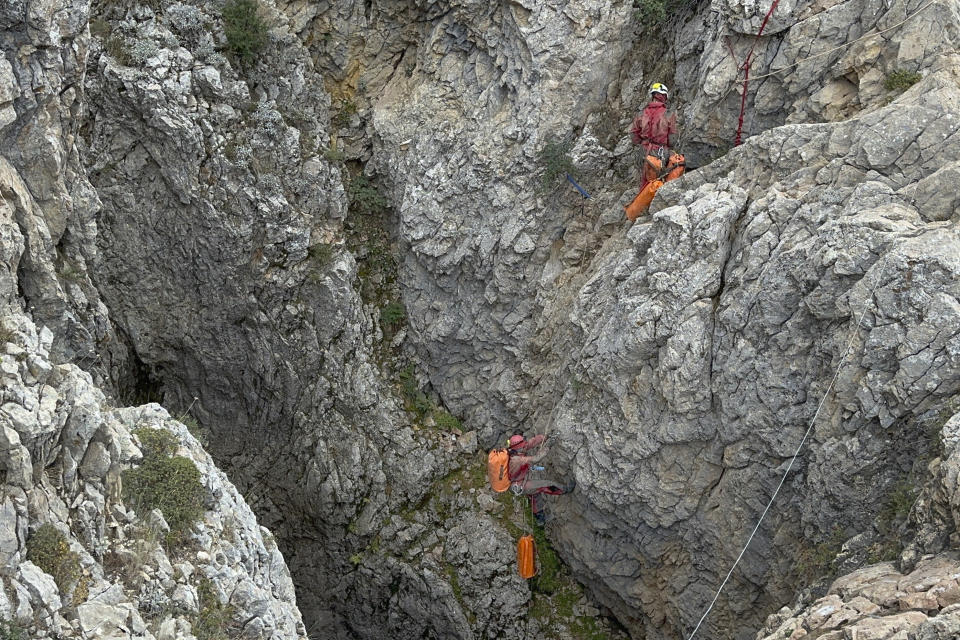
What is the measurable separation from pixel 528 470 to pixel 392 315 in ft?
15.5

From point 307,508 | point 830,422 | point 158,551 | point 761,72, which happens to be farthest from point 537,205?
point 158,551

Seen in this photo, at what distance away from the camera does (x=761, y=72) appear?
1214 cm

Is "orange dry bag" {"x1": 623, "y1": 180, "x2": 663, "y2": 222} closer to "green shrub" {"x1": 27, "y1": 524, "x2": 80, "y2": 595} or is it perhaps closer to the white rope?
the white rope

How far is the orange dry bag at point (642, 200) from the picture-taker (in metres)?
13.1

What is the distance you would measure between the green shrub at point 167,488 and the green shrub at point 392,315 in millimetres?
7632

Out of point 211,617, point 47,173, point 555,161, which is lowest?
point 211,617

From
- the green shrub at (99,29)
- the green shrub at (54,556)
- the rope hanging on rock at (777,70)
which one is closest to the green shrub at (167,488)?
the green shrub at (54,556)

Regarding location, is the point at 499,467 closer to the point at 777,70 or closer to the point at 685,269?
the point at 685,269

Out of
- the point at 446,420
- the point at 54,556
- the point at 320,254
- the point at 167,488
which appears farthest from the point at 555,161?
the point at 54,556

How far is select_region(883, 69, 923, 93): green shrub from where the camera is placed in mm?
10531

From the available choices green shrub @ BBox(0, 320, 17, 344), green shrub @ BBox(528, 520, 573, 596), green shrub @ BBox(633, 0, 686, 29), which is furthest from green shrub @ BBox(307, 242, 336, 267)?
green shrub @ BBox(0, 320, 17, 344)

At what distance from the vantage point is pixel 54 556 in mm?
7266

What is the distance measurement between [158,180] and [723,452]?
11.2 m

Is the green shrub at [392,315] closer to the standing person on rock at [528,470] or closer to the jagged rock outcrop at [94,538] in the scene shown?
the standing person on rock at [528,470]
